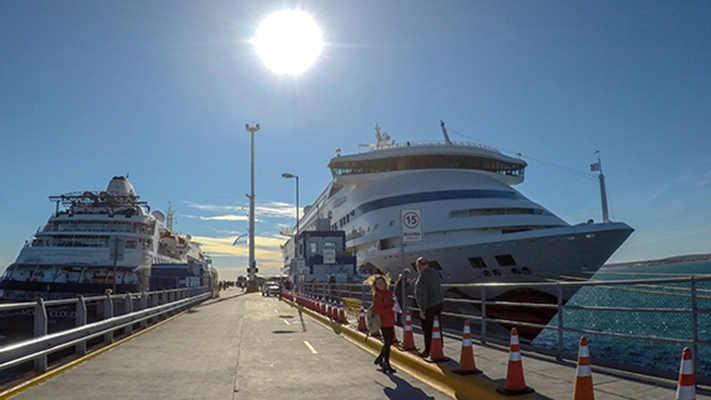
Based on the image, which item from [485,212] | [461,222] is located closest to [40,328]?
[461,222]

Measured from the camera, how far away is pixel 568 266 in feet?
93.9

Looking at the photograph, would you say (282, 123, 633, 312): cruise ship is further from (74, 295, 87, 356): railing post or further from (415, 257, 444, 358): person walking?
(74, 295, 87, 356): railing post

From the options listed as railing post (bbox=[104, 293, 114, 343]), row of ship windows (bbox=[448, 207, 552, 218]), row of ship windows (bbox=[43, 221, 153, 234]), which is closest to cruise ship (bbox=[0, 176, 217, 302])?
row of ship windows (bbox=[43, 221, 153, 234])

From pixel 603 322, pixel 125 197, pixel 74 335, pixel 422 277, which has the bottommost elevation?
pixel 603 322

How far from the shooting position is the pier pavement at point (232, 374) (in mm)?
7422

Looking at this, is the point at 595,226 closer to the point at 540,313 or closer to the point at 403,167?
the point at 540,313

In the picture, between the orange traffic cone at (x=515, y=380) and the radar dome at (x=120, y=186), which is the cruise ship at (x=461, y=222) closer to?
the orange traffic cone at (x=515, y=380)

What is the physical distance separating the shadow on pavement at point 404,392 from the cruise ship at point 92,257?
32.3 m

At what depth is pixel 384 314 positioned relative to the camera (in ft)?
30.4

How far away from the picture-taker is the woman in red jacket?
9.12 meters

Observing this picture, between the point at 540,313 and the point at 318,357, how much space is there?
15804 mm

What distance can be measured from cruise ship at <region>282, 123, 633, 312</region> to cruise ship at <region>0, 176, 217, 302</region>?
466 inches

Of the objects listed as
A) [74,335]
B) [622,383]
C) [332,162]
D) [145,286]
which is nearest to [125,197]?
[145,286]

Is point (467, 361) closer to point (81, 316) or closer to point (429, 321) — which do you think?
point (429, 321)
